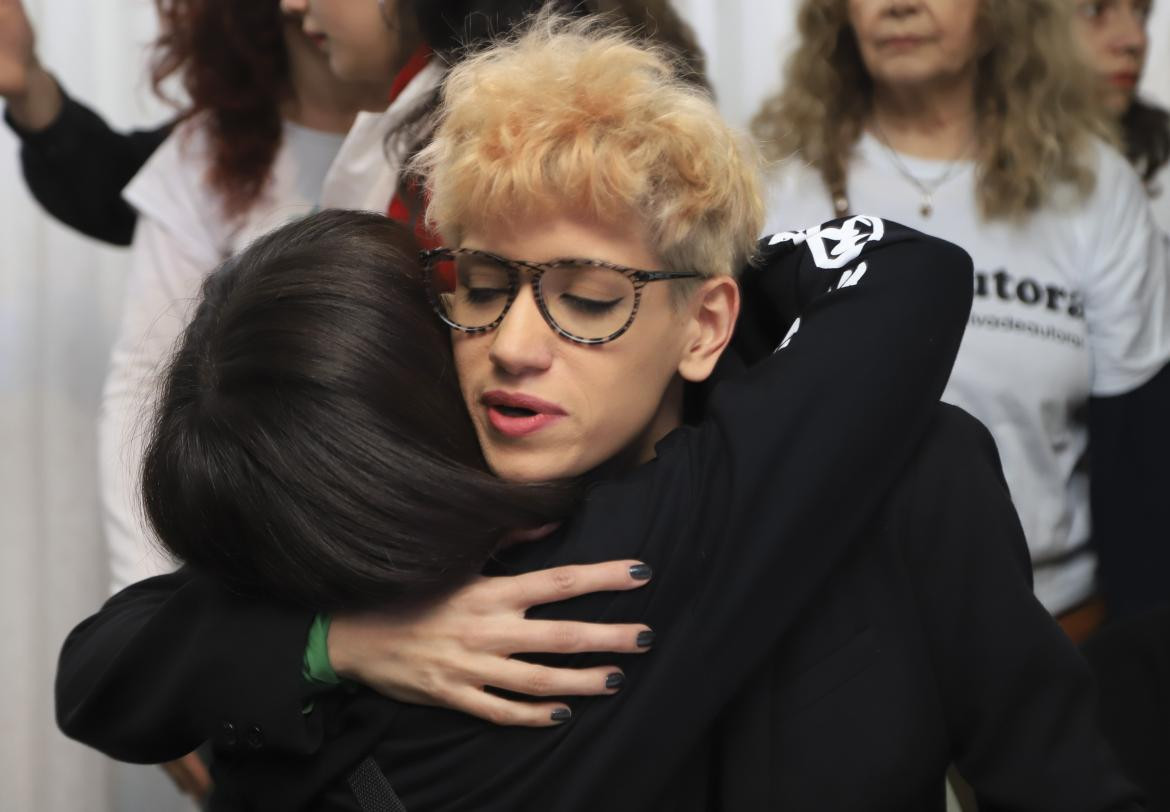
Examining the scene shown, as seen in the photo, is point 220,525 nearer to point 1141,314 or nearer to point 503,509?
point 503,509

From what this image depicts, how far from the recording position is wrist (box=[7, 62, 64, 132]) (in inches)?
80.4

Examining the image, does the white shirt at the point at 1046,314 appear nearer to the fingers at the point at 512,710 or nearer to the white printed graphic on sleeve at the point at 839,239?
the white printed graphic on sleeve at the point at 839,239

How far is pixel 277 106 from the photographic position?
6.64 feet

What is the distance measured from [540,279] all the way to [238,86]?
112 cm

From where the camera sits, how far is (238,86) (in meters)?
2.02

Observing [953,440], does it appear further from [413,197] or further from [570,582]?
[413,197]

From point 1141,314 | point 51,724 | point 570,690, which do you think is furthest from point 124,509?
point 1141,314

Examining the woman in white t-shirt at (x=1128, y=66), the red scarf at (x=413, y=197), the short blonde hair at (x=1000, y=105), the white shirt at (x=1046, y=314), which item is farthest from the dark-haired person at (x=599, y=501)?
the woman in white t-shirt at (x=1128, y=66)

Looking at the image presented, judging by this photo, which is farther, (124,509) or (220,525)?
(124,509)

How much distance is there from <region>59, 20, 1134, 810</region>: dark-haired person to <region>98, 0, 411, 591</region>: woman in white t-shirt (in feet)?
2.74

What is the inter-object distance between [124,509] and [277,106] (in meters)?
0.63

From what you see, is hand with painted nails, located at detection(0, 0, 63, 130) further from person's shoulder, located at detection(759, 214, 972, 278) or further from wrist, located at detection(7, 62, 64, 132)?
person's shoulder, located at detection(759, 214, 972, 278)

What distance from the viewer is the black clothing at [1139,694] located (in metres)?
1.40

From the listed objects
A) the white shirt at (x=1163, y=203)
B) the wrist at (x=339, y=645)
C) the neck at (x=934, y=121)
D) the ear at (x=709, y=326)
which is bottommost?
the white shirt at (x=1163, y=203)
